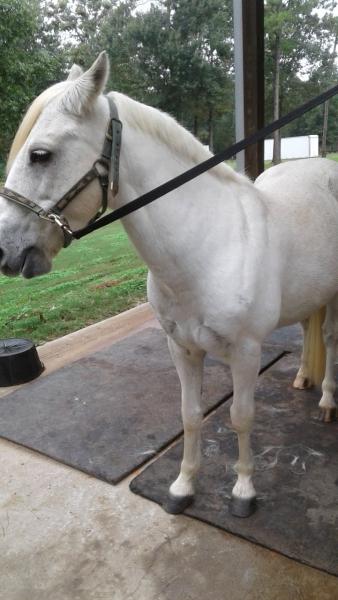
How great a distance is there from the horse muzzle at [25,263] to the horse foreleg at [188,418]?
0.71 m

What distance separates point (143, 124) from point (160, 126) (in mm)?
66

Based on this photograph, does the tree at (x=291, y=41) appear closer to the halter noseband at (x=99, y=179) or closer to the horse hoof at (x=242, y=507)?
the halter noseband at (x=99, y=179)

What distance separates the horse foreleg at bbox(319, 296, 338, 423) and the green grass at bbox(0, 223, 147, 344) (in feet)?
5.74

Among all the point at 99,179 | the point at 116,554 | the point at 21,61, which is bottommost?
the point at 116,554

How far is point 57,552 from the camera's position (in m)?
1.88

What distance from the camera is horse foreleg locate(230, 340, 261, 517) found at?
70.6 inches

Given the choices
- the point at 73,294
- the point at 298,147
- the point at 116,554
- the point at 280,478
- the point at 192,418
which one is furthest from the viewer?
the point at 73,294

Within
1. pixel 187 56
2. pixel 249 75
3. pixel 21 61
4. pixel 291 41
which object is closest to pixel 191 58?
pixel 187 56

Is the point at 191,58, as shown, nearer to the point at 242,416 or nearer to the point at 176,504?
the point at 242,416

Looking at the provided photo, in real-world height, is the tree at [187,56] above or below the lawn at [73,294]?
above

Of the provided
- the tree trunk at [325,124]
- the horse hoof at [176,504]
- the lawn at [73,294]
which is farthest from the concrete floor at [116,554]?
the tree trunk at [325,124]

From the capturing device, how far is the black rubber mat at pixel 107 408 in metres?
2.51

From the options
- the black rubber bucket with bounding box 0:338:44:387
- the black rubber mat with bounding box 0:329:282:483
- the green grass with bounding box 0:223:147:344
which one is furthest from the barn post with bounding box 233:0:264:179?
the black rubber bucket with bounding box 0:338:44:387

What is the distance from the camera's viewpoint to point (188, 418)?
2100mm
